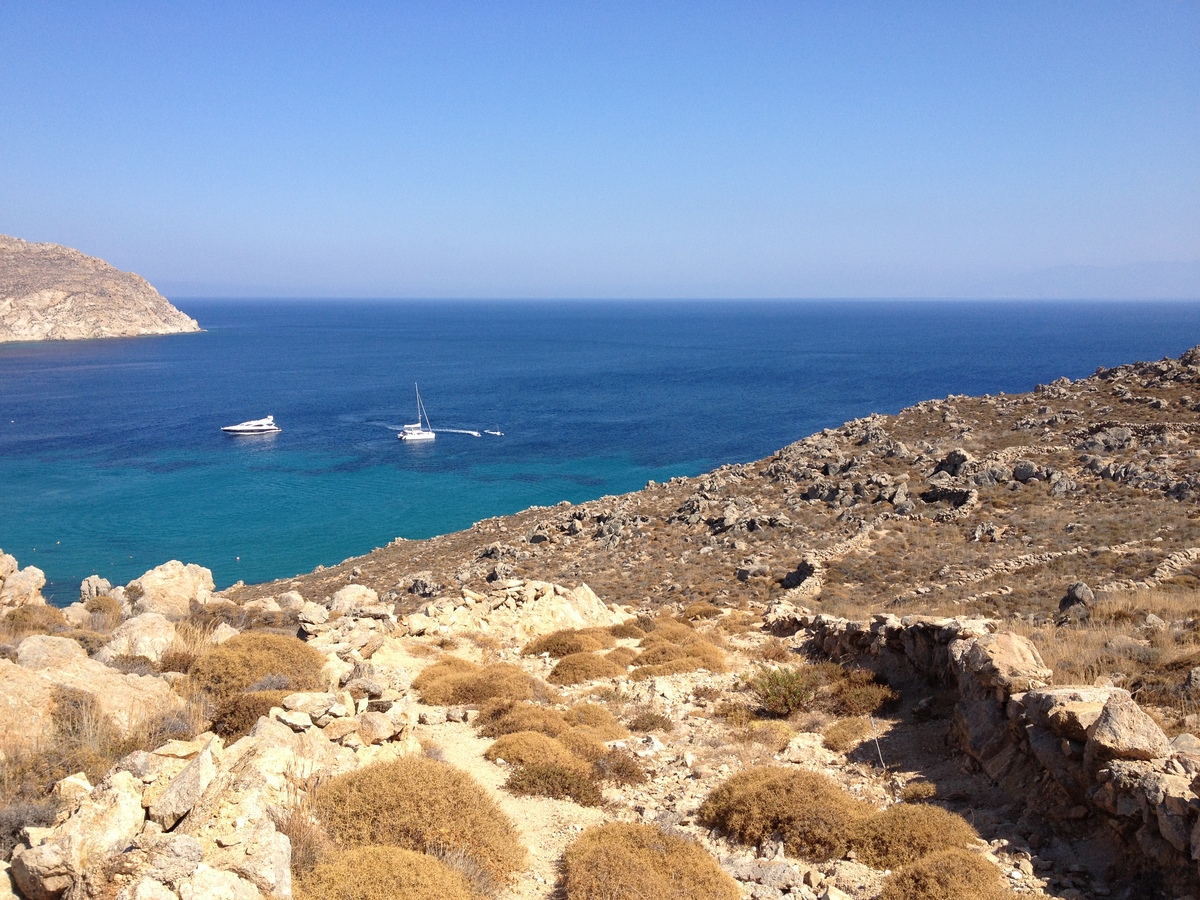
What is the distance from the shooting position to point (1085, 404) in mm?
40562

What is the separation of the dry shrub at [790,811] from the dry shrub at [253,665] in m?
6.67

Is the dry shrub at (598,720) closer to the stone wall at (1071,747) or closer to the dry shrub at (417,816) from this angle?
the dry shrub at (417,816)

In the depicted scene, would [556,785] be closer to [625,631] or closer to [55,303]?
[625,631]

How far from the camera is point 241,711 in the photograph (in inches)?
402

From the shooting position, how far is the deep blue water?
5391 cm

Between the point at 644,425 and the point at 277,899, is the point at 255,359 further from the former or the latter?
the point at 277,899

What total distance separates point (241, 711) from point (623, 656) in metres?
9.28

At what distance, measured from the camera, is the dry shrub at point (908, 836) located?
315 inches

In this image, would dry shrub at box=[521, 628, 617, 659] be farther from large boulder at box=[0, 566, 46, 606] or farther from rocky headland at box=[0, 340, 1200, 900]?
large boulder at box=[0, 566, 46, 606]

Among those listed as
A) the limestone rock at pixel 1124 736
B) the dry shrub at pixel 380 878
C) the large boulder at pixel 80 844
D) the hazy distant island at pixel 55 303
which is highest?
the hazy distant island at pixel 55 303

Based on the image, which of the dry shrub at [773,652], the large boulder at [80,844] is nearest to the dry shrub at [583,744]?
the large boulder at [80,844]

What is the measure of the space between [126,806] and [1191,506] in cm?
3068

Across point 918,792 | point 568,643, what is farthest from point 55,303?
point 918,792

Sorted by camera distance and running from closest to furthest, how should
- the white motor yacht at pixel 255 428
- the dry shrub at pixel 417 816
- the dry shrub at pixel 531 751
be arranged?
the dry shrub at pixel 417 816
the dry shrub at pixel 531 751
the white motor yacht at pixel 255 428
